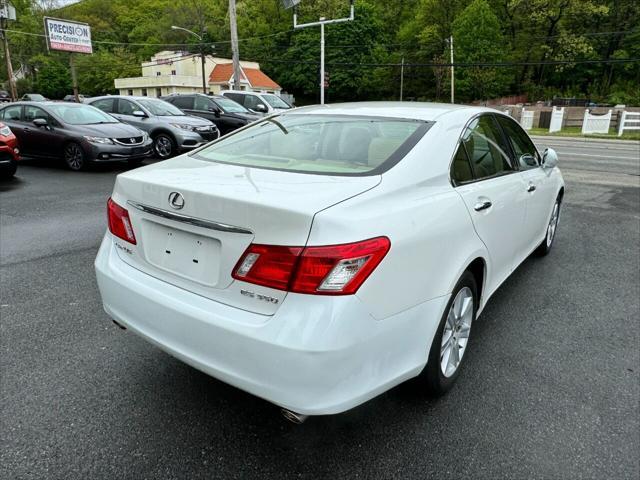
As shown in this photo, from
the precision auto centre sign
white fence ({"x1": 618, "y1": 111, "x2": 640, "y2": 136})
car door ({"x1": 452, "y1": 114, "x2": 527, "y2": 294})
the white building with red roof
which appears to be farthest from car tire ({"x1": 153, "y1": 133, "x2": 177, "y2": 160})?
the white building with red roof

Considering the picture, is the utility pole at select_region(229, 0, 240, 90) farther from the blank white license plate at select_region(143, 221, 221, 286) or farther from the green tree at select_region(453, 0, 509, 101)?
the green tree at select_region(453, 0, 509, 101)

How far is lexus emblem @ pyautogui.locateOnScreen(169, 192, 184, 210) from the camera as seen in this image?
7.01 feet

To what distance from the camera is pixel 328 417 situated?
8.27 ft

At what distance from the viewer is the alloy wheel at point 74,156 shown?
395 inches

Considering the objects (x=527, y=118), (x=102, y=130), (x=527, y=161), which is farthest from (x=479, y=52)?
(x=527, y=161)

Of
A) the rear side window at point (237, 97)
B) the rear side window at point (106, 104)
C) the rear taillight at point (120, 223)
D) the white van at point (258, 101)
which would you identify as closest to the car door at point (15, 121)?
the rear side window at point (106, 104)

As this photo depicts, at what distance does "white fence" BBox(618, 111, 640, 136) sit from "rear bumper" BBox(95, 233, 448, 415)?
34.2 m

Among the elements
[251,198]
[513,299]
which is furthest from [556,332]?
[251,198]

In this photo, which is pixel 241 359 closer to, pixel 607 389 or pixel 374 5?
pixel 607 389

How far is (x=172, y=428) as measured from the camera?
7.86 feet

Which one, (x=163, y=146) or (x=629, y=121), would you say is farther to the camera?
(x=629, y=121)

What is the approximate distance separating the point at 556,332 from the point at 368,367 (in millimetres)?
2133

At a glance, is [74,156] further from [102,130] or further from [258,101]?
[258,101]

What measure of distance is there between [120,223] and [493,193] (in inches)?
83.9
